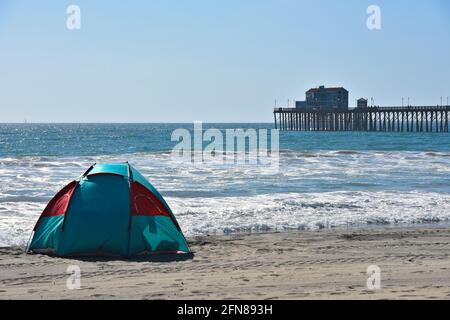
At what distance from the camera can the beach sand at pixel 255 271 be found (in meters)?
6.81

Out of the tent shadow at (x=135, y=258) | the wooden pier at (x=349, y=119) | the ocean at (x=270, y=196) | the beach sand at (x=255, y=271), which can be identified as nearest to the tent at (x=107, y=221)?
the tent shadow at (x=135, y=258)

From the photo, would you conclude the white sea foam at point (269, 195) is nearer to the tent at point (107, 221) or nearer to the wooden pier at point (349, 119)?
the tent at point (107, 221)

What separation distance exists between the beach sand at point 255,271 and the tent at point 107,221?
0.93ft

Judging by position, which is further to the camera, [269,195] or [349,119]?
[349,119]

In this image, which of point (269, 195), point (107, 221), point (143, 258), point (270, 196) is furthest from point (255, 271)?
point (269, 195)

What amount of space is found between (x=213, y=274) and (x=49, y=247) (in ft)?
8.66

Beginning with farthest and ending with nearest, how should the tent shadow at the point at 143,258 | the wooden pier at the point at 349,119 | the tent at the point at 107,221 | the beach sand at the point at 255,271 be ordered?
the wooden pier at the point at 349,119
the tent at the point at 107,221
the tent shadow at the point at 143,258
the beach sand at the point at 255,271

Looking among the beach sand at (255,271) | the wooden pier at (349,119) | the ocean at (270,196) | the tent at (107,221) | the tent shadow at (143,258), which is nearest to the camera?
the beach sand at (255,271)

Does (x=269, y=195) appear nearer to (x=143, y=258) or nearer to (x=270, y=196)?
(x=270, y=196)

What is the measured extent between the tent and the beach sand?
285 mm

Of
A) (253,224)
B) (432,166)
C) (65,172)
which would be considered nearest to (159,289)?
(253,224)

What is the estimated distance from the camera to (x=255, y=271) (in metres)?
7.98

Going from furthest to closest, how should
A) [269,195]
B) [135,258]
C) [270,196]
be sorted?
[269,195] < [270,196] < [135,258]

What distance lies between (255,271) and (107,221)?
223 centimetres
